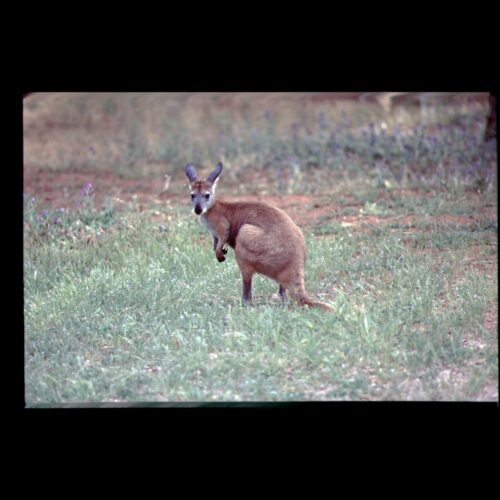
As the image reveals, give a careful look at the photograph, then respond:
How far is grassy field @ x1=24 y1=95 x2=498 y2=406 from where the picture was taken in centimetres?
556

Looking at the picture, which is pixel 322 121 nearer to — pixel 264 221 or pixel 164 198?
pixel 164 198

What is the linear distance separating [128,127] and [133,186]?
1.66 metres

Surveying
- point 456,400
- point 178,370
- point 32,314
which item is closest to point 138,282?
point 32,314

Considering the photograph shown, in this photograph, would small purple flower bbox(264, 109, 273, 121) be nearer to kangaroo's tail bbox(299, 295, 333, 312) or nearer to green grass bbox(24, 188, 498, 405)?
green grass bbox(24, 188, 498, 405)

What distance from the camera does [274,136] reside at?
A: 10.9 metres

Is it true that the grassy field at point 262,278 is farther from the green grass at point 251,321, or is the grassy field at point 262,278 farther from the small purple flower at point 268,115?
the small purple flower at point 268,115

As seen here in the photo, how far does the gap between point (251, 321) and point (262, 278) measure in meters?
1.03

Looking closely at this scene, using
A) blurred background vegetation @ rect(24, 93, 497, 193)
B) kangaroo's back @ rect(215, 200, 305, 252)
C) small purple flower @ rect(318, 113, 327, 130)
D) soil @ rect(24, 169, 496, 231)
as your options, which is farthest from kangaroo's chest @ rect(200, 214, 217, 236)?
small purple flower @ rect(318, 113, 327, 130)

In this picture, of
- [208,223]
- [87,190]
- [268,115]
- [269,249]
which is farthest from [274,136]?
[269,249]

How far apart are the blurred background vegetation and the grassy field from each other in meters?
0.03

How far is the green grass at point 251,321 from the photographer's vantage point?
18.0 ft

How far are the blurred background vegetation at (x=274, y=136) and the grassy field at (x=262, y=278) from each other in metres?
0.03

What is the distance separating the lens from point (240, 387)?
5.49 metres
